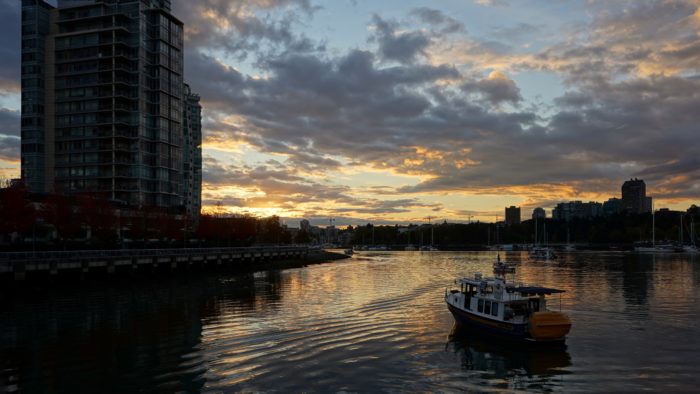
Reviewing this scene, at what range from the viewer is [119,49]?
139m

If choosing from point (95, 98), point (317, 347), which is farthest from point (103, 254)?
point (95, 98)

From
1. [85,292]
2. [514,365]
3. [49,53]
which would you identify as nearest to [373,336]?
[514,365]

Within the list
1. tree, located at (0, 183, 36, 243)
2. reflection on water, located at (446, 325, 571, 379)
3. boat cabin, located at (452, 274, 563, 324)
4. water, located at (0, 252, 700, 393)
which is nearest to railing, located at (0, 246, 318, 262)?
water, located at (0, 252, 700, 393)

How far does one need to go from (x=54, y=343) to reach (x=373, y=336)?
21809mm

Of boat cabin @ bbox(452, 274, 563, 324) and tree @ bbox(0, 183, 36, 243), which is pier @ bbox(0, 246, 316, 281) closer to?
tree @ bbox(0, 183, 36, 243)

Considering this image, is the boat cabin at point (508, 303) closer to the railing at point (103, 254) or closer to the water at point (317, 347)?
the water at point (317, 347)

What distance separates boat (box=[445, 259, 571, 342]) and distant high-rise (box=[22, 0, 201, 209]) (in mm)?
111669

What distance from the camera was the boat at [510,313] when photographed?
35.7 meters

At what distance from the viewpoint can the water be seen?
1106 inches

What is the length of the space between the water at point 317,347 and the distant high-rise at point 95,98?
83.8m

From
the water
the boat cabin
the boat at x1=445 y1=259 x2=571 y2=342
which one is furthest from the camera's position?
the boat cabin

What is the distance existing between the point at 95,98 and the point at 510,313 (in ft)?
429

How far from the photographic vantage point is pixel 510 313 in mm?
37938

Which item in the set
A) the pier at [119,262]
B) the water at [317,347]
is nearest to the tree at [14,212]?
the pier at [119,262]
